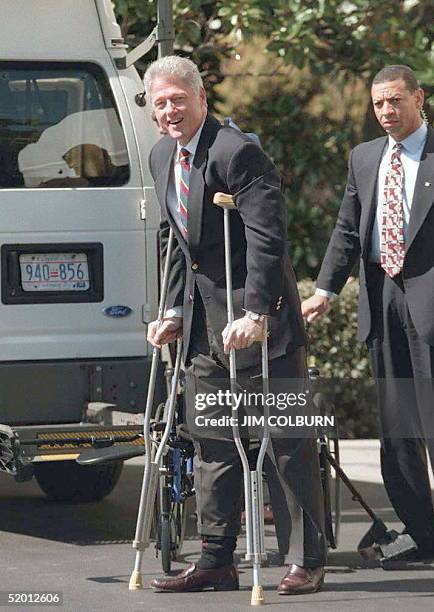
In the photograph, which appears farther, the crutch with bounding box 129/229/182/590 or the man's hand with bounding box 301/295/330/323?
the man's hand with bounding box 301/295/330/323

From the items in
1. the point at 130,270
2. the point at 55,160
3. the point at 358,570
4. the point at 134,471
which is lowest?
the point at 134,471

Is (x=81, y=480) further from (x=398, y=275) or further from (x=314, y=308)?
(x=398, y=275)

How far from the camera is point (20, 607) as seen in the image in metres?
6.47

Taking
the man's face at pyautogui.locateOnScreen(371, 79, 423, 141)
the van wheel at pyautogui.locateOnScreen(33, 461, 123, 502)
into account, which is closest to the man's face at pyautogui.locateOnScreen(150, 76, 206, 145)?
the man's face at pyautogui.locateOnScreen(371, 79, 423, 141)

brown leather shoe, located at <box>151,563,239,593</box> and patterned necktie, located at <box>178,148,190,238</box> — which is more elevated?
patterned necktie, located at <box>178,148,190,238</box>

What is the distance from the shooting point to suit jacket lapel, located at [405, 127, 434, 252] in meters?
7.20

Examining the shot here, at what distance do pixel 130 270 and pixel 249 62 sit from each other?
6444 millimetres

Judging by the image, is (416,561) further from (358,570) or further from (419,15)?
(419,15)

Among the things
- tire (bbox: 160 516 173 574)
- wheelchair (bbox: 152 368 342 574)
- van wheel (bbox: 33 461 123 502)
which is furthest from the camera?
van wheel (bbox: 33 461 123 502)

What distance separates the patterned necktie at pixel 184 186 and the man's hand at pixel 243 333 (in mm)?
527

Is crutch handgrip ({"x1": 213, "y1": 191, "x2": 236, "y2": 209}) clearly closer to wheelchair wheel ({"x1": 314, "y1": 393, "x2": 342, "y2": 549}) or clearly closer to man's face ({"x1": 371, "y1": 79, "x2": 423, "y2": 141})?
man's face ({"x1": 371, "y1": 79, "x2": 423, "y2": 141})

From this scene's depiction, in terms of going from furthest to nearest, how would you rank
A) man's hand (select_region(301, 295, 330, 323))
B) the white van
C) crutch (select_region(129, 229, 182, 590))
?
the white van, man's hand (select_region(301, 295, 330, 323)), crutch (select_region(129, 229, 182, 590))

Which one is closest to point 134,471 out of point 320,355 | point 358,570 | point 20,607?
point 320,355

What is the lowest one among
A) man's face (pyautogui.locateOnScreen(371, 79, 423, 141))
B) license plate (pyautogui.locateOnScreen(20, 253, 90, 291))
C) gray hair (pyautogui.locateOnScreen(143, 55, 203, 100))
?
license plate (pyautogui.locateOnScreen(20, 253, 90, 291))
